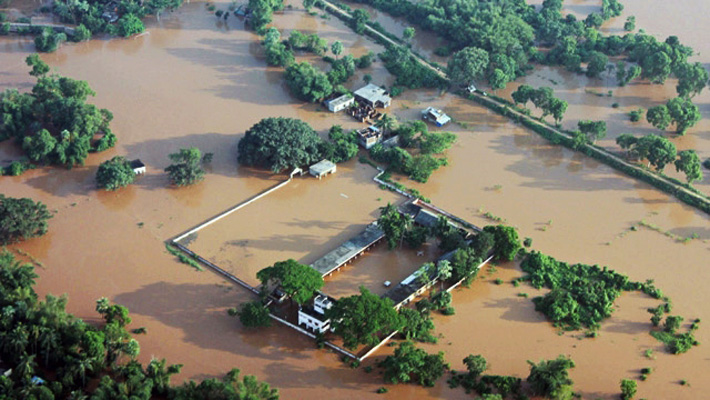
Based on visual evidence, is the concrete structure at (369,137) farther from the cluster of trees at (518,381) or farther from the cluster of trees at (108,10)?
the cluster of trees at (108,10)

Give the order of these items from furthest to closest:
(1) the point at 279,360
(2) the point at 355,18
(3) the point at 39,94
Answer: (2) the point at 355,18 → (3) the point at 39,94 → (1) the point at 279,360

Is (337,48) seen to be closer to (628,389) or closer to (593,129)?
(593,129)

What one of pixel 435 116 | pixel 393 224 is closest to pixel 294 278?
pixel 393 224

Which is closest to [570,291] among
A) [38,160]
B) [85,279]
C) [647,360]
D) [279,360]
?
[647,360]

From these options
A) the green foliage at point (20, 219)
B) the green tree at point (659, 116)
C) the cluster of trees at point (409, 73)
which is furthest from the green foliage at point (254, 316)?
the green tree at point (659, 116)

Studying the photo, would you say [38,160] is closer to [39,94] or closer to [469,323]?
Result: [39,94]

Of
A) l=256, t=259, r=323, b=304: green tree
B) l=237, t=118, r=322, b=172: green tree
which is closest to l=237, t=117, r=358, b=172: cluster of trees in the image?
l=237, t=118, r=322, b=172: green tree
